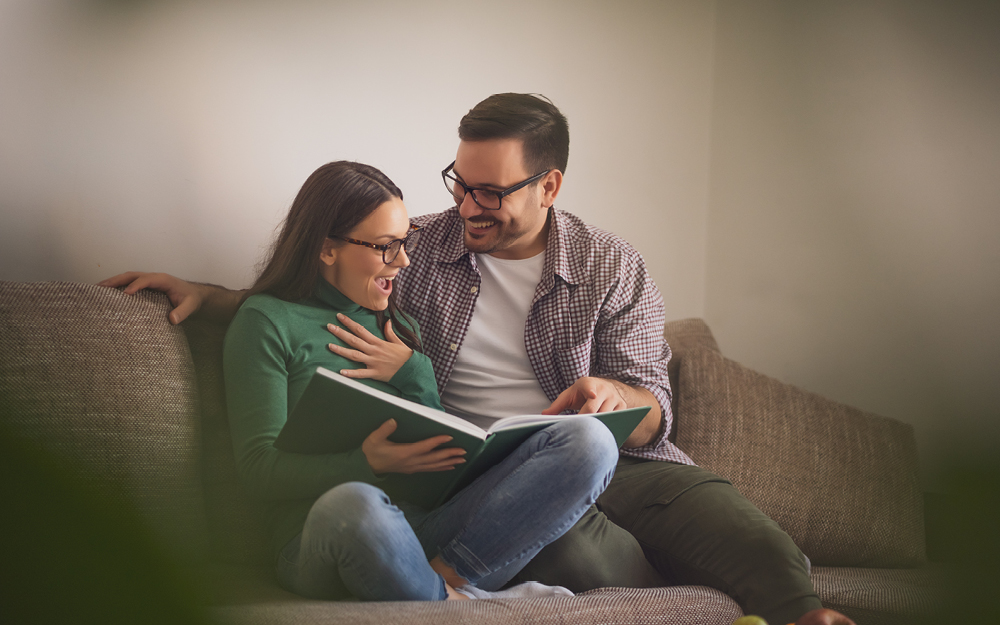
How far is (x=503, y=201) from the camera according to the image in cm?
115

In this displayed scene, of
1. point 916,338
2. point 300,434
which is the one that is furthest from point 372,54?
point 916,338

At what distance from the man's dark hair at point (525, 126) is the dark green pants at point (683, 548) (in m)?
0.56

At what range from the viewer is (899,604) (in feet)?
3.12

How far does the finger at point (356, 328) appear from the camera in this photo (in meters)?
0.96

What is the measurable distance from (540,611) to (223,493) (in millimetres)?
467

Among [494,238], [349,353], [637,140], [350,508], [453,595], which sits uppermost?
[637,140]

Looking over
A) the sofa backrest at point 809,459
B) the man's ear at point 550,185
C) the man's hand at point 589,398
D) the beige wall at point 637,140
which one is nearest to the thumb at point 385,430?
the man's hand at point 589,398

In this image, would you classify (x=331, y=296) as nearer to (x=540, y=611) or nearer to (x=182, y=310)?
(x=182, y=310)

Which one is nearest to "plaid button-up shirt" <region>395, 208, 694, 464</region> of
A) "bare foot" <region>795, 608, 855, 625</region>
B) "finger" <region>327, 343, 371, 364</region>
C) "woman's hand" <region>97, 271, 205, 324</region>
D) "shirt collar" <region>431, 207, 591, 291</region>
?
"shirt collar" <region>431, 207, 591, 291</region>

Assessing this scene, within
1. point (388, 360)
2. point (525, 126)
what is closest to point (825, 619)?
point (388, 360)

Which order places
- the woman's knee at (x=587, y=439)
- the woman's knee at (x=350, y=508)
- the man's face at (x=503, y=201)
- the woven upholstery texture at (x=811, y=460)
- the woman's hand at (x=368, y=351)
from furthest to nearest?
the woven upholstery texture at (x=811, y=460)
the man's face at (x=503, y=201)
the woman's hand at (x=368, y=351)
the woman's knee at (x=587, y=439)
the woman's knee at (x=350, y=508)

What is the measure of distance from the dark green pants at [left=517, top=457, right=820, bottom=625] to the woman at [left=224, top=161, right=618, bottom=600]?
7 centimetres

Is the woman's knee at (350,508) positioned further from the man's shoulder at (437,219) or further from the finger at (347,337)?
the man's shoulder at (437,219)

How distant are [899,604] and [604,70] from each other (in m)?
1.10
